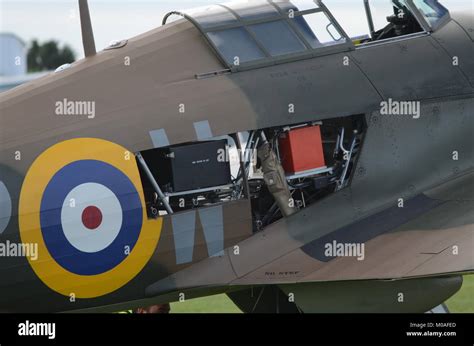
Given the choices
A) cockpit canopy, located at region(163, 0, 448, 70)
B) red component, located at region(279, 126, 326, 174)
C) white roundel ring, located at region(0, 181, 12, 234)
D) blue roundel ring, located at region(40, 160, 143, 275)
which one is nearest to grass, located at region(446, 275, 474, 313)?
red component, located at region(279, 126, 326, 174)

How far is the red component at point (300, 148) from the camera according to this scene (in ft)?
27.3

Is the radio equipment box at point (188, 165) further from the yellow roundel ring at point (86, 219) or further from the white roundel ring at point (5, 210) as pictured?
the white roundel ring at point (5, 210)

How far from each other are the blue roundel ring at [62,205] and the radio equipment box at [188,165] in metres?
0.36

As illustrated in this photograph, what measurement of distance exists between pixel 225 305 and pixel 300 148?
13.7 ft

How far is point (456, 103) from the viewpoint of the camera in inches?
355

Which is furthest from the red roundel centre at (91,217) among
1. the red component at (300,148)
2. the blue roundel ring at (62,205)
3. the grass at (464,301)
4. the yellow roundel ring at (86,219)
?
the grass at (464,301)

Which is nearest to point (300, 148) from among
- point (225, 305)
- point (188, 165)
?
point (188, 165)

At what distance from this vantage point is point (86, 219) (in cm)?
754

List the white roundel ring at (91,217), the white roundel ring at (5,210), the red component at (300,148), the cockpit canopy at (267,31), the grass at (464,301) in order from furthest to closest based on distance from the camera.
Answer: the grass at (464,301), the cockpit canopy at (267,31), the red component at (300,148), the white roundel ring at (91,217), the white roundel ring at (5,210)

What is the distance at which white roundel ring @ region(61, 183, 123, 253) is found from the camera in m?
7.50

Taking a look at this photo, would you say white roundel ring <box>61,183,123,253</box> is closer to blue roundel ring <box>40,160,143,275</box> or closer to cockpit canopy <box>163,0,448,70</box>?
blue roundel ring <box>40,160,143,275</box>
